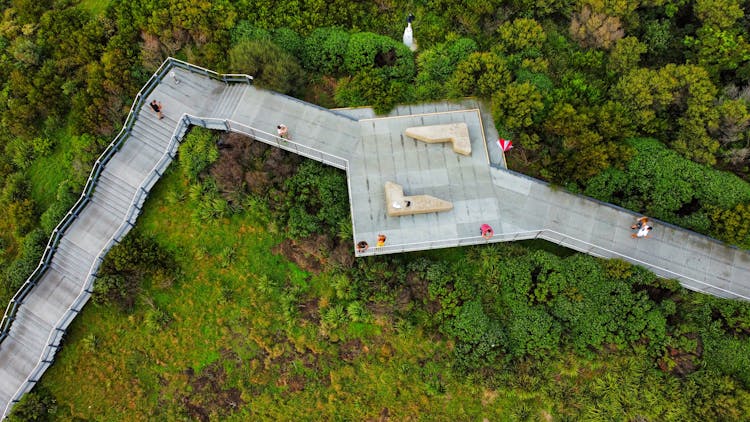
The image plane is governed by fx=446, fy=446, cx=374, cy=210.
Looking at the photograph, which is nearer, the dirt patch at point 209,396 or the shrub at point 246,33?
the dirt patch at point 209,396

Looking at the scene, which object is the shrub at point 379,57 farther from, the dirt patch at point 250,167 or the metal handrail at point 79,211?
the dirt patch at point 250,167

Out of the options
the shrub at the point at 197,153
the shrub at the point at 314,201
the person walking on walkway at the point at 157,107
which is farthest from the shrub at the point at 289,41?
the person walking on walkway at the point at 157,107

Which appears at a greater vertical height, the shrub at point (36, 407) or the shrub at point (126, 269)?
the shrub at point (126, 269)

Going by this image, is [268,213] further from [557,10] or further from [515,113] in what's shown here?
[557,10]

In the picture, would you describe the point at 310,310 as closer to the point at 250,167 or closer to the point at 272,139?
the point at 250,167

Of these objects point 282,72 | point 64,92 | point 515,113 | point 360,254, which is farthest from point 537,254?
point 64,92

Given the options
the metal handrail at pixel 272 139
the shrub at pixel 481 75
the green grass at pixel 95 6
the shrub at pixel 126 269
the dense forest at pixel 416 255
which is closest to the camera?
the dense forest at pixel 416 255
